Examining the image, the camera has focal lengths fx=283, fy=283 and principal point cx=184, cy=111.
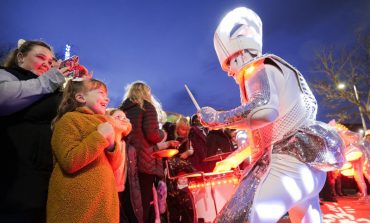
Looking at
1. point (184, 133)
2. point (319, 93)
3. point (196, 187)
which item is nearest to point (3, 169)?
point (196, 187)

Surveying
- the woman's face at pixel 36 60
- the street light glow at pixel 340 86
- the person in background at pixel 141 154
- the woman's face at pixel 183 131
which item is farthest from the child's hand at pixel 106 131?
the street light glow at pixel 340 86

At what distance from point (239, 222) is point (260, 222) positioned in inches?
5.0

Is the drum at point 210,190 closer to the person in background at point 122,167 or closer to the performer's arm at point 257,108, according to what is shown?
the person in background at point 122,167

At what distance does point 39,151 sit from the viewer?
73.3 inches

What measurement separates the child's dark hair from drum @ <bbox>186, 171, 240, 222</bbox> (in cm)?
217

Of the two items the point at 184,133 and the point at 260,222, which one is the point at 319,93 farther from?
the point at 260,222

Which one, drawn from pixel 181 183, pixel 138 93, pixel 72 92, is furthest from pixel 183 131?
pixel 72 92

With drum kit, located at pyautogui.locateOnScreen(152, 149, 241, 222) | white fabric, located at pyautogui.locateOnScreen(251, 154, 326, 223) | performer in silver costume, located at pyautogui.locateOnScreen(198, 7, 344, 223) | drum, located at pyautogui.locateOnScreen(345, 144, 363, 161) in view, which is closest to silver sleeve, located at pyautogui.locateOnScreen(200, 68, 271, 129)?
performer in silver costume, located at pyautogui.locateOnScreen(198, 7, 344, 223)

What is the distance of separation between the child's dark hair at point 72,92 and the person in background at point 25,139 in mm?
74

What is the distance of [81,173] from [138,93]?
1.99 meters

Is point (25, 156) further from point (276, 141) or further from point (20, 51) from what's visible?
point (276, 141)

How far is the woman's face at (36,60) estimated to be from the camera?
7.02 feet

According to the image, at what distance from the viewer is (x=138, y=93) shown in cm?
362

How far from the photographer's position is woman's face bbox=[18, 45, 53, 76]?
2139 millimetres
